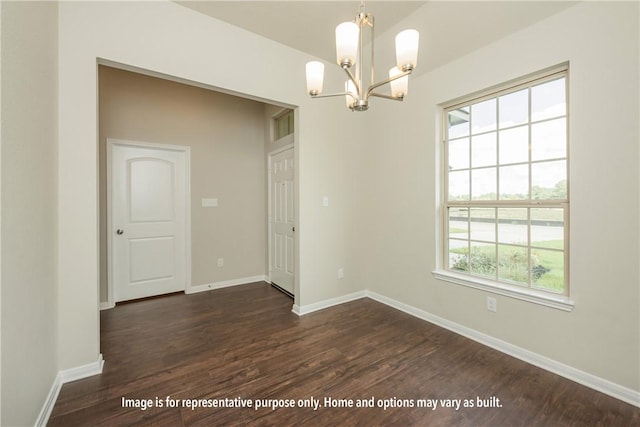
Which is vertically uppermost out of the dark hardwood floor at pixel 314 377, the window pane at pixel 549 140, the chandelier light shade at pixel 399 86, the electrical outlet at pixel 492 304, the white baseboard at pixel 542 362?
the chandelier light shade at pixel 399 86

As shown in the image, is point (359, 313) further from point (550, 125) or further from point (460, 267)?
point (550, 125)

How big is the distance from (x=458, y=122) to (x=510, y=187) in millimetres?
832

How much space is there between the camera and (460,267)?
264 centimetres

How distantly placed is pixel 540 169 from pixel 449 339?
1.65 metres

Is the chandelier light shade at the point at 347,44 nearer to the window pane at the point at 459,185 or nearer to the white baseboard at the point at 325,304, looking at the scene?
the window pane at the point at 459,185

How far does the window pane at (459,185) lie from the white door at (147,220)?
11.1 ft

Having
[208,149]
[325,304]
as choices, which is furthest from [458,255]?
[208,149]

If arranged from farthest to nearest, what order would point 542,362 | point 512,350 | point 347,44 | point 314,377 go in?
1. point 512,350
2. point 542,362
3. point 314,377
4. point 347,44

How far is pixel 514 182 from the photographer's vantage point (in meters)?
2.23

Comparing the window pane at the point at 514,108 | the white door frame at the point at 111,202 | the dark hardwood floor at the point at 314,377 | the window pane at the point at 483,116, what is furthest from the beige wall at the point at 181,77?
the window pane at the point at 514,108

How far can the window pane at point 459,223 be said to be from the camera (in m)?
2.59

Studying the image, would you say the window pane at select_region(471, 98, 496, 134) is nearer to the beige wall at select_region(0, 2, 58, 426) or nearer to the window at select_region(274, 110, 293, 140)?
the window at select_region(274, 110, 293, 140)

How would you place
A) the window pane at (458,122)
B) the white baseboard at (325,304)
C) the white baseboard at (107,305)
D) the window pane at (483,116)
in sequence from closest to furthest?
the window pane at (483,116)
the window pane at (458,122)
the white baseboard at (325,304)
the white baseboard at (107,305)

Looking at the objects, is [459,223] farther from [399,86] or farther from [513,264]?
[399,86]
